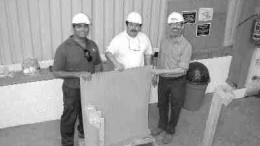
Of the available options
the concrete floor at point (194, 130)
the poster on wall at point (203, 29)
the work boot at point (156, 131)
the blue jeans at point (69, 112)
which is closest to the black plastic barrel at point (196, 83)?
the concrete floor at point (194, 130)

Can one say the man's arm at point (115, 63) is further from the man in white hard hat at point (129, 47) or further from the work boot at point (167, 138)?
the work boot at point (167, 138)

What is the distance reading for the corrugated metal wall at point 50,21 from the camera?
15.6ft

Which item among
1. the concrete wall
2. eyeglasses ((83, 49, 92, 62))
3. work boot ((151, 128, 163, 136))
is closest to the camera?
eyeglasses ((83, 49, 92, 62))

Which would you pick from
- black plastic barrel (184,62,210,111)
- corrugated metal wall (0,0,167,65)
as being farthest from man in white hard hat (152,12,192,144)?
corrugated metal wall (0,0,167,65)

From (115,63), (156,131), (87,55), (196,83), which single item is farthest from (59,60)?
(196,83)

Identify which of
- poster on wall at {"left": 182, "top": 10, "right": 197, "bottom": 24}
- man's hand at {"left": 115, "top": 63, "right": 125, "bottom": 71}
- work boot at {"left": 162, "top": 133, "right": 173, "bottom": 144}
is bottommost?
work boot at {"left": 162, "top": 133, "right": 173, "bottom": 144}

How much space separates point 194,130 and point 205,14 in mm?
2168

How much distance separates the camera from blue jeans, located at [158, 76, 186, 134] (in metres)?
4.84

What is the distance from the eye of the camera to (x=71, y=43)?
4102 mm

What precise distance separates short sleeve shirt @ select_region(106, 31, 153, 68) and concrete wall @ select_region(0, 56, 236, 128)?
1307mm

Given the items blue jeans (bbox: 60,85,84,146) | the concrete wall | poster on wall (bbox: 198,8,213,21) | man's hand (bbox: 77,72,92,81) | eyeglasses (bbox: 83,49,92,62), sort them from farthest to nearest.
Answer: poster on wall (bbox: 198,8,213,21) → the concrete wall → blue jeans (bbox: 60,85,84,146) → eyeglasses (bbox: 83,49,92,62) → man's hand (bbox: 77,72,92,81)

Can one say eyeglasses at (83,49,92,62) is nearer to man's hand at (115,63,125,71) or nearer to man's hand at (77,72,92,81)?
man's hand at (77,72,92,81)

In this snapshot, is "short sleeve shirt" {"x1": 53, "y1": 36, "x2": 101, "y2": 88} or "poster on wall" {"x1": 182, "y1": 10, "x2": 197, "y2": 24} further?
"poster on wall" {"x1": 182, "y1": 10, "x2": 197, "y2": 24}

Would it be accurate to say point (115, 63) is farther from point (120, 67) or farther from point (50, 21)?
point (50, 21)
